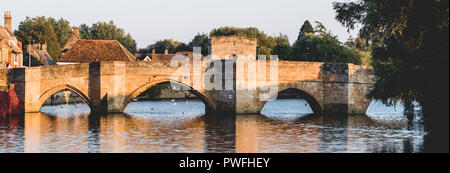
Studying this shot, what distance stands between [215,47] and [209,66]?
11.1 metres

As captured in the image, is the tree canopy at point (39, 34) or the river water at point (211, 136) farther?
the tree canopy at point (39, 34)

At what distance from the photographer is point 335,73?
41.2 m

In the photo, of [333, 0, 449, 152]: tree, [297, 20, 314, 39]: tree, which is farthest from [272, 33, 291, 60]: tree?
[333, 0, 449, 152]: tree

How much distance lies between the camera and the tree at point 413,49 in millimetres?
18562

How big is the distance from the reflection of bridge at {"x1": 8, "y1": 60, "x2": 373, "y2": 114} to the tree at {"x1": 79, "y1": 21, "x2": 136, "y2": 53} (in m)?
83.2

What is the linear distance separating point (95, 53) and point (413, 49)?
50.2m

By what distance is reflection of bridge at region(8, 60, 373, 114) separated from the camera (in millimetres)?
39594

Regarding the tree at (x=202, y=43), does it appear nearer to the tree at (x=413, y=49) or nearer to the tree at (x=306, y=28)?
the tree at (x=306, y=28)

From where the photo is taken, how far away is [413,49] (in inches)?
867

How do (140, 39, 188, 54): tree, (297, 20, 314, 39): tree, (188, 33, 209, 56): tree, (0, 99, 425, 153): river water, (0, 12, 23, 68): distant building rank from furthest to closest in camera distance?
(140, 39, 188, 54): tree < (188, 33, 209, 56): tree < (297, 20, 314, 39): tree < (0, 12, 23, 68): distant building < (0, 99, 425, 153): river water

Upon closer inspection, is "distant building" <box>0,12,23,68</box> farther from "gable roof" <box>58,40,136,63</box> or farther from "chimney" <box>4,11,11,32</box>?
"chimney" <box>4,11,11,32</box>

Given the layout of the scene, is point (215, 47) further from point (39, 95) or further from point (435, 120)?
point (435, 120)

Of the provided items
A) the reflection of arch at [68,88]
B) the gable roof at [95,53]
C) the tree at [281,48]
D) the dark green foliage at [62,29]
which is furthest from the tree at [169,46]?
the reflection of arch at [68,88]

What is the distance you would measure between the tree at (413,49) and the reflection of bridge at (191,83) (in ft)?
47.5
